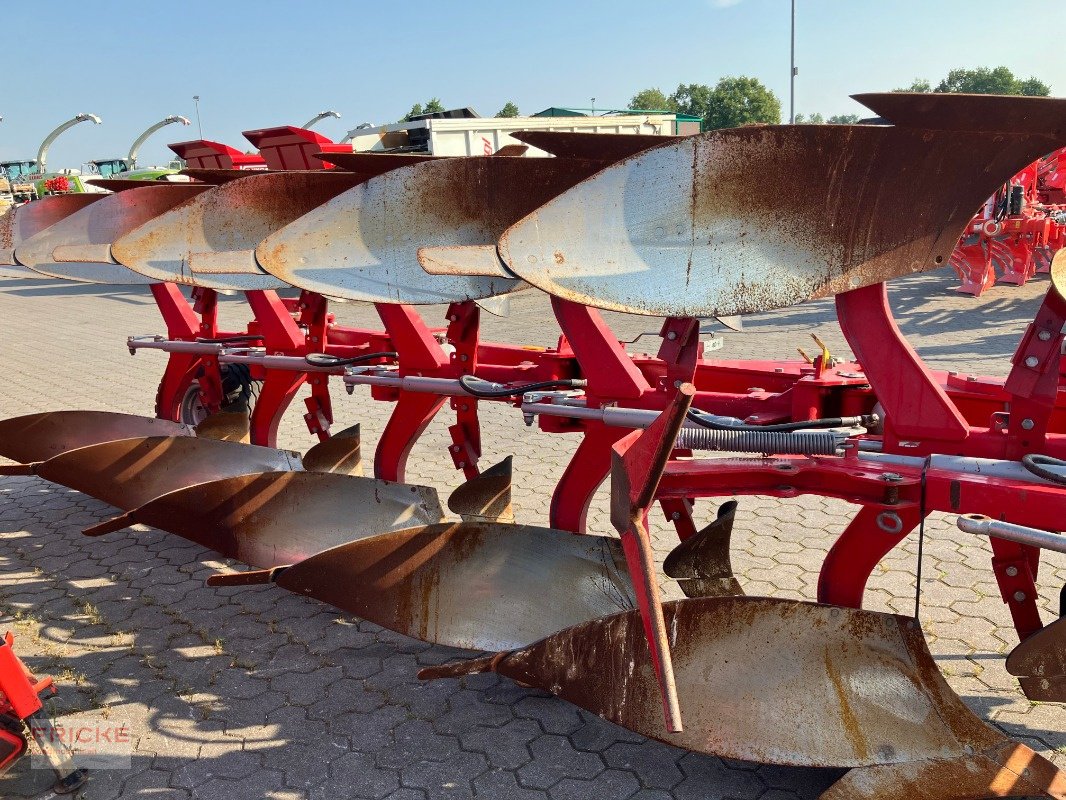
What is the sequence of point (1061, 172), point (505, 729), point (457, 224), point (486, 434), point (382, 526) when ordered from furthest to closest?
point (1061, 172) → point (486, 434) → point (382, 526) → point (457, 224) → point (505, 729)

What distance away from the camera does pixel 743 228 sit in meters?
1.87

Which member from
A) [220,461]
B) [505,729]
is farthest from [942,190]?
[220,461]

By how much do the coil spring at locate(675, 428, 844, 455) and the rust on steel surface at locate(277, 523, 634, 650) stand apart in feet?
1.74

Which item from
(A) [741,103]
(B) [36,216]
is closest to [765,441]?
(B) [36,216]

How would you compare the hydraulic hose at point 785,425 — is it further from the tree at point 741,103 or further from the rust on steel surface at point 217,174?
the tree at point 741,103

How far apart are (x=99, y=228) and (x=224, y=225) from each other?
92 centimetres

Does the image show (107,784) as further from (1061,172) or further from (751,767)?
(1061,172)

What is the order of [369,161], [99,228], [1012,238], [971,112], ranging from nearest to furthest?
[971,112]
[369,161]
[99,228]
[1012,238]

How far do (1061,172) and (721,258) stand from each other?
1228 centimetres

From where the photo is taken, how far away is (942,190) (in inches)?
70.2

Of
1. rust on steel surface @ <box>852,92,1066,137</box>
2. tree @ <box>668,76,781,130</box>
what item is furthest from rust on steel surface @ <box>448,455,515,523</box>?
tree @ <box>668,76,781,130</box>

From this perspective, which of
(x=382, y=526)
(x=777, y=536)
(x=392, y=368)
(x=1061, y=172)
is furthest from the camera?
(x=1061, y=172)

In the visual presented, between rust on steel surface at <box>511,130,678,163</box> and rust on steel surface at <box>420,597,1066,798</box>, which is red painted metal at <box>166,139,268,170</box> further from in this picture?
rust on steel surface at <box>420,597,1066,798</box>

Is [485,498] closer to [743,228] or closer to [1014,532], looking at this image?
[743,228]
